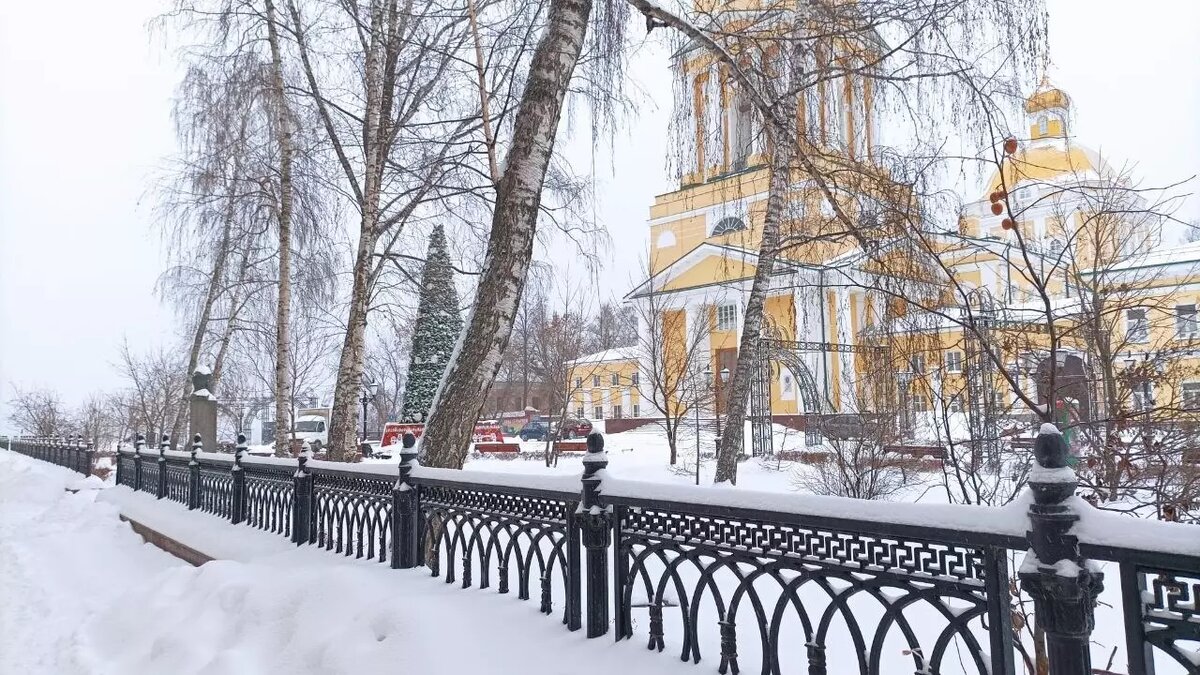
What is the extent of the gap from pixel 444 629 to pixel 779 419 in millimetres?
26427

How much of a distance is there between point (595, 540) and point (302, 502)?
350 centimetres

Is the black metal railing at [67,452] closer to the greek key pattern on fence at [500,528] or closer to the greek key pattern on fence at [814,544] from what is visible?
the greek key pattern on fence at [500,528]

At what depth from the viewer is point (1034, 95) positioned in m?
4.72

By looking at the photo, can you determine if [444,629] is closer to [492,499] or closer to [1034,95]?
[492,499]

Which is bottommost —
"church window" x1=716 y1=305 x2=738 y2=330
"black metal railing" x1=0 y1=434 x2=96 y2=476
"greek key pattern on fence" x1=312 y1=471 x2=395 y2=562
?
"black metal railing" x1=0 y1=434 x2=96 y2=476

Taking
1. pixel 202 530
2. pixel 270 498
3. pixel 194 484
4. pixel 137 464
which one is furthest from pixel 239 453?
pixel 137 464

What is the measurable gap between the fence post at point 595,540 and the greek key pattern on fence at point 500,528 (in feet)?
0.45

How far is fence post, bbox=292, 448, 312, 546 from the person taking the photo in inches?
230

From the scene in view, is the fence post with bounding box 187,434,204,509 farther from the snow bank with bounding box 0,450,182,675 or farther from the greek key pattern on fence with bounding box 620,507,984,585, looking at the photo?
the greek key pattern on fence with bounding box 620,507,984,585

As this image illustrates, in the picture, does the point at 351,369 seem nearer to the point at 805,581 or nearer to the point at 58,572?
the point at 58,572

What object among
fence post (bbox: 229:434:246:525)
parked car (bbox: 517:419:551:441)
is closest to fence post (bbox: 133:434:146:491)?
fence post (bbox: 229:434:246:525)

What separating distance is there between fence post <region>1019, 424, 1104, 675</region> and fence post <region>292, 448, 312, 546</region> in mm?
5249

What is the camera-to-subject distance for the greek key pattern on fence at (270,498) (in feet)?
21.1

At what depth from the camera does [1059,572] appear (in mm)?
1817
